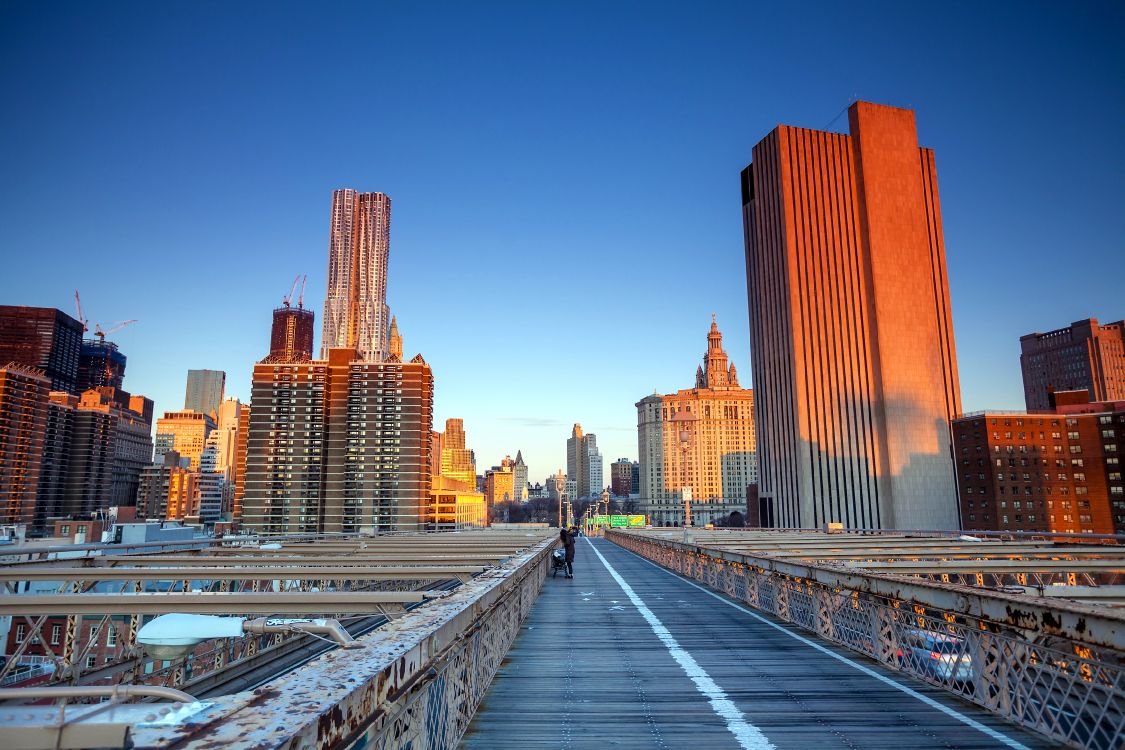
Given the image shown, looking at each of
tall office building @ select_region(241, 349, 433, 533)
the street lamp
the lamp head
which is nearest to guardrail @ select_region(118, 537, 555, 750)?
the street lamp

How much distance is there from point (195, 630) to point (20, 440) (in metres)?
237

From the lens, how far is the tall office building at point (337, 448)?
17150cm

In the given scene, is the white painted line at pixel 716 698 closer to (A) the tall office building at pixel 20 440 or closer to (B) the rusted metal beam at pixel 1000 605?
(B) the rusted metal beam at pixel 1000 605

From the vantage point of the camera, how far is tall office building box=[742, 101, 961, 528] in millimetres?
115938

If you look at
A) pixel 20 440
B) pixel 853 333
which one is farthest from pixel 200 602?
pixel 20 440

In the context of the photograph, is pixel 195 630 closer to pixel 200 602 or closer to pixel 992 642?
pixel 200 602

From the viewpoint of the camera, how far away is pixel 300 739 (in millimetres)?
2479

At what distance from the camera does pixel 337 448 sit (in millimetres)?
177125

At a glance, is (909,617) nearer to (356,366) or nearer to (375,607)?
(375,607)

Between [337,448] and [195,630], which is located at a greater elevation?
[337,448]

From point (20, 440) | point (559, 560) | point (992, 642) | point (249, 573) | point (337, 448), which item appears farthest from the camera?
point (20, 440)

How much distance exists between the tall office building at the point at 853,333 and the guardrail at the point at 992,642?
11140 centimetres

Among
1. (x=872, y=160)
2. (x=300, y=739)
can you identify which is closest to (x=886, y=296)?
(x=872, y=160)

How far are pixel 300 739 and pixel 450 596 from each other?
16.4 ft
